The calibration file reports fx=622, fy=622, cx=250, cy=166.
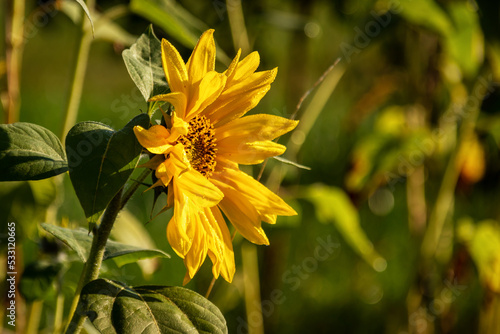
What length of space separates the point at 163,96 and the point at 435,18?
2.04ft

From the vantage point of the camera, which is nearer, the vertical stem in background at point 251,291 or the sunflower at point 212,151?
the sunflower at point 212,151

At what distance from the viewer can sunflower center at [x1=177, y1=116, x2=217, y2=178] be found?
40 centimetres

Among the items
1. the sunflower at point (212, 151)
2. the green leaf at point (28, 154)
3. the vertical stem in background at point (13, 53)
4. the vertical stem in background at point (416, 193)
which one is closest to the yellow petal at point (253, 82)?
the sunflower at point (212, 151)

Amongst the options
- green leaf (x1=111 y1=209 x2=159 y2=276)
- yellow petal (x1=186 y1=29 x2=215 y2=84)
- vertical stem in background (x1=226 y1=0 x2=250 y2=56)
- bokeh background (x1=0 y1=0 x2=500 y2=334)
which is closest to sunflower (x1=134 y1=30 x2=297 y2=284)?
yellow petal (x1=186 y1=29 x2=215 y2=84)

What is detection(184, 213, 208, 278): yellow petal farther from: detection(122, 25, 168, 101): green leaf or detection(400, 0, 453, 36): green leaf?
detection(400, 0, 453, 36): green leaf

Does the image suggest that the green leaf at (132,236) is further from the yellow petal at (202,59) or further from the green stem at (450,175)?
the green stem at (450,175)

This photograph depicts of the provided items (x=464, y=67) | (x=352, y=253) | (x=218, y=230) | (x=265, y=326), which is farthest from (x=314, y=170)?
(x=218, y=230)

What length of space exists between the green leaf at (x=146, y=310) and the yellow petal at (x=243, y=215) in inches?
2.1

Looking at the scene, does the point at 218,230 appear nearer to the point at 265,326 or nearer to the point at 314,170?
the point at 265,326

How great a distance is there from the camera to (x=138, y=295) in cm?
39

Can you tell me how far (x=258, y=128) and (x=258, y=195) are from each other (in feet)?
0.14

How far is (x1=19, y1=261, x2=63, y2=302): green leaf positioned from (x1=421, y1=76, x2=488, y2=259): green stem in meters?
0.64

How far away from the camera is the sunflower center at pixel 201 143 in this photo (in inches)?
15.9

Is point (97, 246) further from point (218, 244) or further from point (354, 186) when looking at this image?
point (354, 186)
